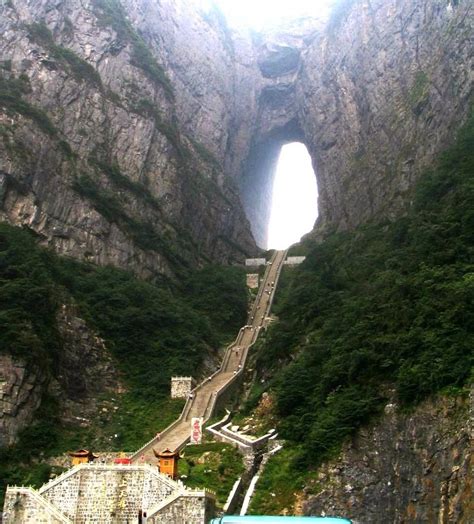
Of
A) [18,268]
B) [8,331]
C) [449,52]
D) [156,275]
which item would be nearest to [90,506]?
[8,331]

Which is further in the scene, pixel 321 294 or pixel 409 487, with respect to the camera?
pixel 321 294

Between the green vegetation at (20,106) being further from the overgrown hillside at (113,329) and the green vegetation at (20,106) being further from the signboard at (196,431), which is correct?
the signboard at (196,431)

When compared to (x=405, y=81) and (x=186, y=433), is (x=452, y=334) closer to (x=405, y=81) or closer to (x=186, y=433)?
(x=186, y=433)

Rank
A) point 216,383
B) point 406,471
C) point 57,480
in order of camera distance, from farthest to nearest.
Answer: point 216,383 → point 57,480 → point 406,471

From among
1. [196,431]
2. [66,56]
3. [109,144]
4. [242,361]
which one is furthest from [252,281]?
[196,431]

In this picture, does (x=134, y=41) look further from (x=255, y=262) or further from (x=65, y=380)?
(x=65, y=380)

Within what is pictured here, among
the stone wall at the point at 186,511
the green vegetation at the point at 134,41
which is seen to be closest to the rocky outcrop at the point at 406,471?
the stone wall at the point at 186,511
